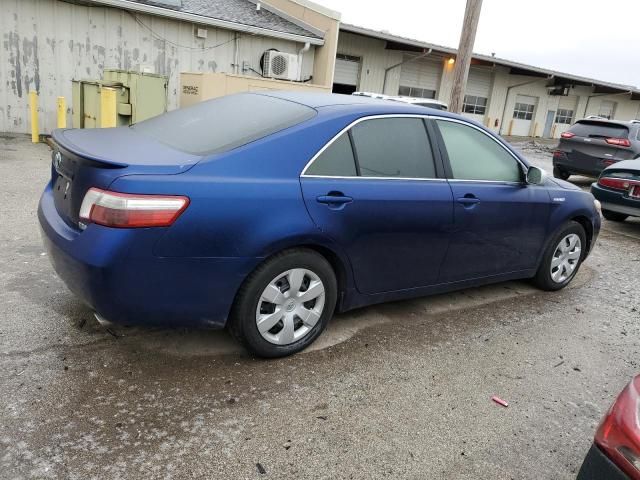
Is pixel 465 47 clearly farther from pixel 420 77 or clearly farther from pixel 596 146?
pixel 420 77

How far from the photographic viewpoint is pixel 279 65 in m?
13.6

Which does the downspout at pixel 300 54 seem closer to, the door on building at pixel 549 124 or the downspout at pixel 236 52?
the downspout at pixel 236 52

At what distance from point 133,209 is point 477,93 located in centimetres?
2561

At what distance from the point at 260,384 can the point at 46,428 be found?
3.47ft

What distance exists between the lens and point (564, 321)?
4258mm

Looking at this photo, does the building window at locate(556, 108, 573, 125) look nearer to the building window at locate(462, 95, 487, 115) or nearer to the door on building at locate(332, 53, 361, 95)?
the building window at locate(462, 95, 487, 115)

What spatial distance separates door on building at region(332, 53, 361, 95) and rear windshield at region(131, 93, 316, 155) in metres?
16.7

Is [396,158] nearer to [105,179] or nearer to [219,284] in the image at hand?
[219,284]

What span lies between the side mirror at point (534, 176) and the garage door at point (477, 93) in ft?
72.2

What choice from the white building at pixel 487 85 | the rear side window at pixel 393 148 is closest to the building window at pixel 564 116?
the white building at pixel 487 85

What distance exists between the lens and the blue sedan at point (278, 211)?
2590mm

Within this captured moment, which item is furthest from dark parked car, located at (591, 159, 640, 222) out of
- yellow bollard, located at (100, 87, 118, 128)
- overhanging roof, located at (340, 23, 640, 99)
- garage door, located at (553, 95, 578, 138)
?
garage door, located at (553, 95, 578, 138)

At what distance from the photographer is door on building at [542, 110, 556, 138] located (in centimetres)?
2950

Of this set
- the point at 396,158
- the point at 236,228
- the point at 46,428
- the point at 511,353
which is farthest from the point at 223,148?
the point at 511,353
